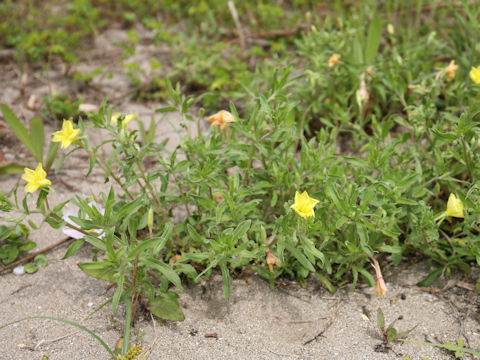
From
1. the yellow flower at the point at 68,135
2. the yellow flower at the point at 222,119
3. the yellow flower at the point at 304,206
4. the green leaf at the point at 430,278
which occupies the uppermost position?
the yellow flower at the point at 68,135

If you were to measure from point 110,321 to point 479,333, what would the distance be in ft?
5.21

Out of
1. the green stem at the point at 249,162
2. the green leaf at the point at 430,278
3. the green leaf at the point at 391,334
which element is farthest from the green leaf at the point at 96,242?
the green leaf at the point at 430,278

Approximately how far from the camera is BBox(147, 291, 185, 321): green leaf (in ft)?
6.57

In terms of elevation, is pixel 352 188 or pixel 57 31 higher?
pixel 57 31

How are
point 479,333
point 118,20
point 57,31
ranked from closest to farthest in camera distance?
point 479,333
point 57,31
point 118,20

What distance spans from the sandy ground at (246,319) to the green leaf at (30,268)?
0.8 inches

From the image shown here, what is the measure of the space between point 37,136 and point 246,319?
1.60 m

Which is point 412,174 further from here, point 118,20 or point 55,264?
point 118,20

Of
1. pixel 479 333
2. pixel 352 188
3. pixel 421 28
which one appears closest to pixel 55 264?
pixel 352 188

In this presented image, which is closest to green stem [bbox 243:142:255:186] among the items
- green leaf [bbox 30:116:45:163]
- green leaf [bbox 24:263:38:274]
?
green leaf [bbox 24:263:38:274]

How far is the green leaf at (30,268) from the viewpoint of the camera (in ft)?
7.54

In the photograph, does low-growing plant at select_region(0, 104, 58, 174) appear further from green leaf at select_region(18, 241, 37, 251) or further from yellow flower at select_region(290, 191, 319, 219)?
yellow flower at select_region(290, 191, 319, 219)

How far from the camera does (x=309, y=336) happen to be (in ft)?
6.64

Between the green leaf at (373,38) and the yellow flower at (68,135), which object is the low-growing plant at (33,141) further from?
the green leaf at (373,38)
